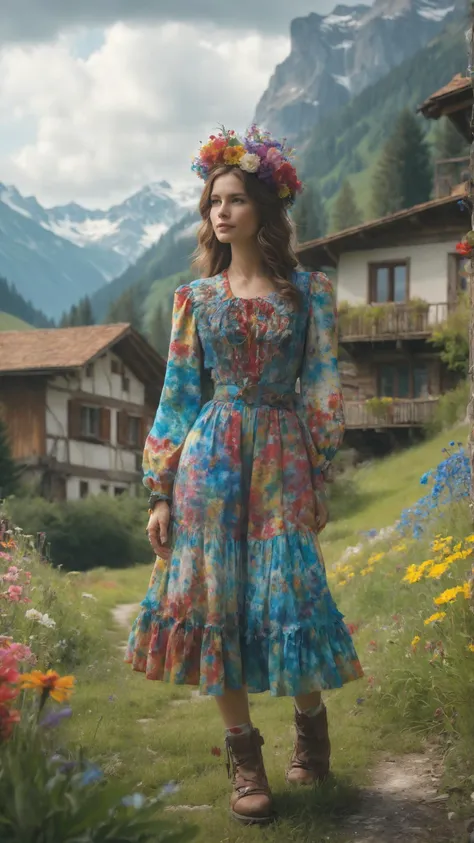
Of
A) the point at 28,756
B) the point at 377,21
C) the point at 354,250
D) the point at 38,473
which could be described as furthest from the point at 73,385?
the point at 377,21

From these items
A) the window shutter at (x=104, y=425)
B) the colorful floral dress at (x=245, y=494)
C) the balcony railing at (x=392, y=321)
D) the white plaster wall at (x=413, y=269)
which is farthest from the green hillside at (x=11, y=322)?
the colorful floral dress at (x=245, y=494)

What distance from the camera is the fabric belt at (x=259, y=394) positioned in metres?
4.11

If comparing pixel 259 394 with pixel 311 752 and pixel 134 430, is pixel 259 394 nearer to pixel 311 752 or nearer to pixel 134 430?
pixel 311 752

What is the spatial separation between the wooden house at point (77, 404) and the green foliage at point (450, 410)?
8932 mm

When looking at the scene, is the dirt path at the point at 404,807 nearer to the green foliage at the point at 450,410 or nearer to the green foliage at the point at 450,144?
the green foliage at the point at 450,410

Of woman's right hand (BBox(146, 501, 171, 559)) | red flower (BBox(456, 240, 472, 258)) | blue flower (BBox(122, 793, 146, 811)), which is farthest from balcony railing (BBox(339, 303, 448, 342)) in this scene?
blue flower (BBox(122, 793, 146, 811))

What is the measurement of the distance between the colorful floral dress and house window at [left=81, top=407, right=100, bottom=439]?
78.2ft

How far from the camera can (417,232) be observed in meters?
28.4

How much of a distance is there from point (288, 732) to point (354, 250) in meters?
25.2

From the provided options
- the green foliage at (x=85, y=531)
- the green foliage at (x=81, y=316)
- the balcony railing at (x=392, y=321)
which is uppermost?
Result: the green foliage at (x=81, y=316)

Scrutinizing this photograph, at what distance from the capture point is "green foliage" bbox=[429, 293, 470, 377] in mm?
24969

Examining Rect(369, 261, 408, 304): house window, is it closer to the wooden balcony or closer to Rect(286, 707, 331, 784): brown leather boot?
the wooden balcony

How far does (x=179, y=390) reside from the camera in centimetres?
424

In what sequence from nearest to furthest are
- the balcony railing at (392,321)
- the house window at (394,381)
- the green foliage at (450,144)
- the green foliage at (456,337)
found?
1. the green foliage at (456,337)
2. the balcony railing at (392,321)
3. the house window at (394,381)
4. the green foliage at (450,144)
